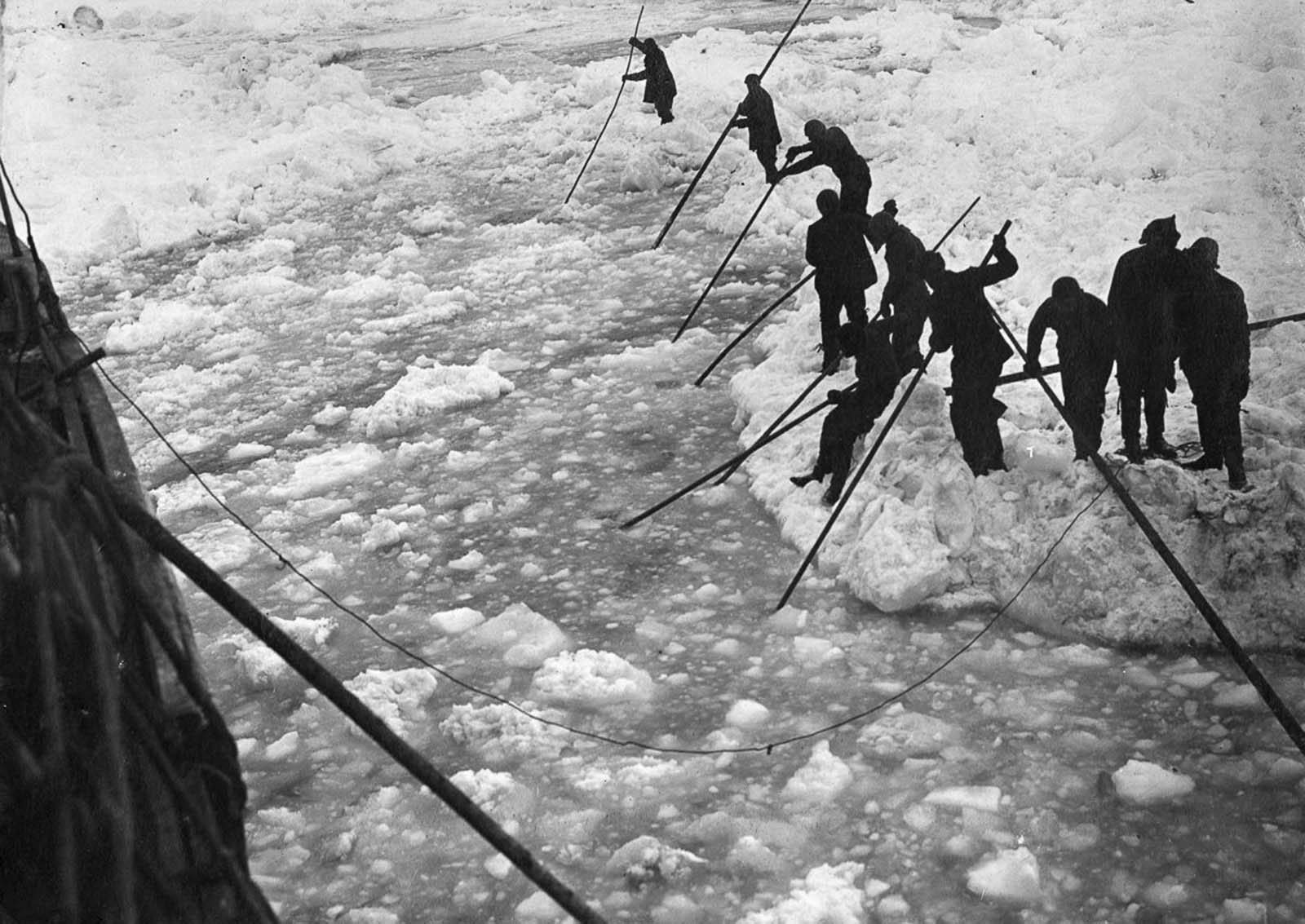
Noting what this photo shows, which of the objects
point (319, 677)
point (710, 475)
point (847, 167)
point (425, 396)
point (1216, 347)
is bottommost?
point (425, 396)

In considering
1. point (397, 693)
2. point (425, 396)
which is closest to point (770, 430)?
point (397, 693)

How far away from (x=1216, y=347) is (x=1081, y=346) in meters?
0.56

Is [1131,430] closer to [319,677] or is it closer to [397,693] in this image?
[397,693]

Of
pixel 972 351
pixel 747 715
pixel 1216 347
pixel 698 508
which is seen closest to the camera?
pixel 747 715

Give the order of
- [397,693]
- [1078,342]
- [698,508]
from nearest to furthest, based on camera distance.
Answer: [397,693]
[1078,342]
[698,508]

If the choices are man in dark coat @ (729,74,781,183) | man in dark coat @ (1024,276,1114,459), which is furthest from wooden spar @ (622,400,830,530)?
man in dark coat @ (729,74,781,183)

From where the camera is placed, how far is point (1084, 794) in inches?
176

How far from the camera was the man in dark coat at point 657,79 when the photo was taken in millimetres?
13070

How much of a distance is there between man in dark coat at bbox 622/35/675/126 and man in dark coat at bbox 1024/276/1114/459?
8.17 metres

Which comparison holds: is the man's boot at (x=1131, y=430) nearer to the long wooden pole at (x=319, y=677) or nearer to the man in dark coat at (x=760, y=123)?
the long wooden pole at (x=319, y=677)

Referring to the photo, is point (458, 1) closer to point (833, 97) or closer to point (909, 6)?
point (909, 6)

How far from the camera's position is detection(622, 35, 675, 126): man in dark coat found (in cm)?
1307

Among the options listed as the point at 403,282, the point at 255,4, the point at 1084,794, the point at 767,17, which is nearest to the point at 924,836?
the point at 1084,794

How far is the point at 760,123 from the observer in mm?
10352
